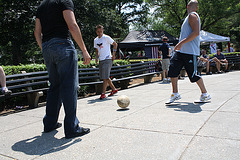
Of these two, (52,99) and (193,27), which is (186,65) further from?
(52,99)

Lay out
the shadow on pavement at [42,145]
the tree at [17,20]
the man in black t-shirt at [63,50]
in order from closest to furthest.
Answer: the shadow on pavement at [42,145]
the man in black t-shirt at [63,50]
the tree at [17,20]

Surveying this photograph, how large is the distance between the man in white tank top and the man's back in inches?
92.3

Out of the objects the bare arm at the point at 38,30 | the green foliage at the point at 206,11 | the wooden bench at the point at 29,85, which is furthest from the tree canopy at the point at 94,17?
the bare arm at the point at 38,30

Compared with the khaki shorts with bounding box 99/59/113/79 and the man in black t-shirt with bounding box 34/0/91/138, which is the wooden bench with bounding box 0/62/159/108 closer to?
the khaki shorts with bounding box 99/59/113/79

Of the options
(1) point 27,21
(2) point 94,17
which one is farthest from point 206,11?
(1) point 27,21

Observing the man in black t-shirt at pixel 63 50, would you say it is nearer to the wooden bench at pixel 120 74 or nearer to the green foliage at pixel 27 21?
the wooden bench at pixel 120 74

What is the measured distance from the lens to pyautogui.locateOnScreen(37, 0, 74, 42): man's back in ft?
9.28

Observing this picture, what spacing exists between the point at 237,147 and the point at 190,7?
10.0ft

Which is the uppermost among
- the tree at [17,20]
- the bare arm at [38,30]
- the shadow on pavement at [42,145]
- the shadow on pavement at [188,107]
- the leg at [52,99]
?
the tree at [17,20]

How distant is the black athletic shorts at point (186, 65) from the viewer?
14.3ft

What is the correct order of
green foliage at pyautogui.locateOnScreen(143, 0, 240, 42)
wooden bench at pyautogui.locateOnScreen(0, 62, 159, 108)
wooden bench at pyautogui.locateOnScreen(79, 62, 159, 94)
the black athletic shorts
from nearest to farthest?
the black athletic shorts < wooden bench at pyautogui.locateOnScreen(0, 62, 159, 108) < wooden bench at pyautogui.locateOnScreen(79, 62, 159, 94) < green foliage at pyautogui.locateOnScreen(143, 0, 240, 42)

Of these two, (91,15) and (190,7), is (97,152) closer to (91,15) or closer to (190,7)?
(190,7)

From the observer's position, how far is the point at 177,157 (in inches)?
81.4

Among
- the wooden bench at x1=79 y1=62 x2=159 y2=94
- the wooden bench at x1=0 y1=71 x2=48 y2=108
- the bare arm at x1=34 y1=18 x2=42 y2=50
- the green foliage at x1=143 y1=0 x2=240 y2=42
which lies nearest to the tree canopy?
the green foliage at x1=143 y1=0 x2=240 y2=42
